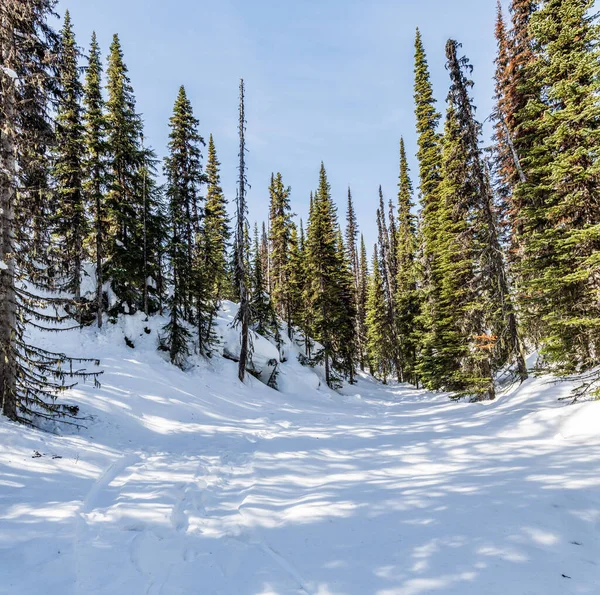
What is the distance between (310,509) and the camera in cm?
516

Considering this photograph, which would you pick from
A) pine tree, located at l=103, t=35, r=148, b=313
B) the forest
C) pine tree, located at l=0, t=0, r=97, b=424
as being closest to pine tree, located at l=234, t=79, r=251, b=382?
the forest

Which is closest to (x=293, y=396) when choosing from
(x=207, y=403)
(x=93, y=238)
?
(x=207, y=403)

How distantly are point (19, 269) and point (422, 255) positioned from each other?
23.6m

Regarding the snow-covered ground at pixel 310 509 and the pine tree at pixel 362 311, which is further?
the pine tree at pixel 362 311

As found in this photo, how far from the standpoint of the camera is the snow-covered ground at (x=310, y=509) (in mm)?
3514

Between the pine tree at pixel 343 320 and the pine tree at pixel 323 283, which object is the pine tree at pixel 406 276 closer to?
the pine tree at pixel 343 320

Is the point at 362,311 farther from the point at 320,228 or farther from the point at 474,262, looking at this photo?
the point at 474,262

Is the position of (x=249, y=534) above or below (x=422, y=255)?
below

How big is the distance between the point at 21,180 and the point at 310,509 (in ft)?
35.0

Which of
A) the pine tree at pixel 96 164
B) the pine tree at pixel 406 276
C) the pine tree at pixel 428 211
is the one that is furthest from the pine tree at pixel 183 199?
the pine tree at pixel 406 276

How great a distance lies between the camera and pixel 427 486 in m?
5.57

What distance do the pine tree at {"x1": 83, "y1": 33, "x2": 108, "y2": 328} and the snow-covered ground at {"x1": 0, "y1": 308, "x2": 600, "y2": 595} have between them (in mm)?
11976

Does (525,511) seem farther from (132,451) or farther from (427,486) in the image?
(132,451)

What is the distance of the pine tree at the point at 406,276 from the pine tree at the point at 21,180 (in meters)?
27.9
